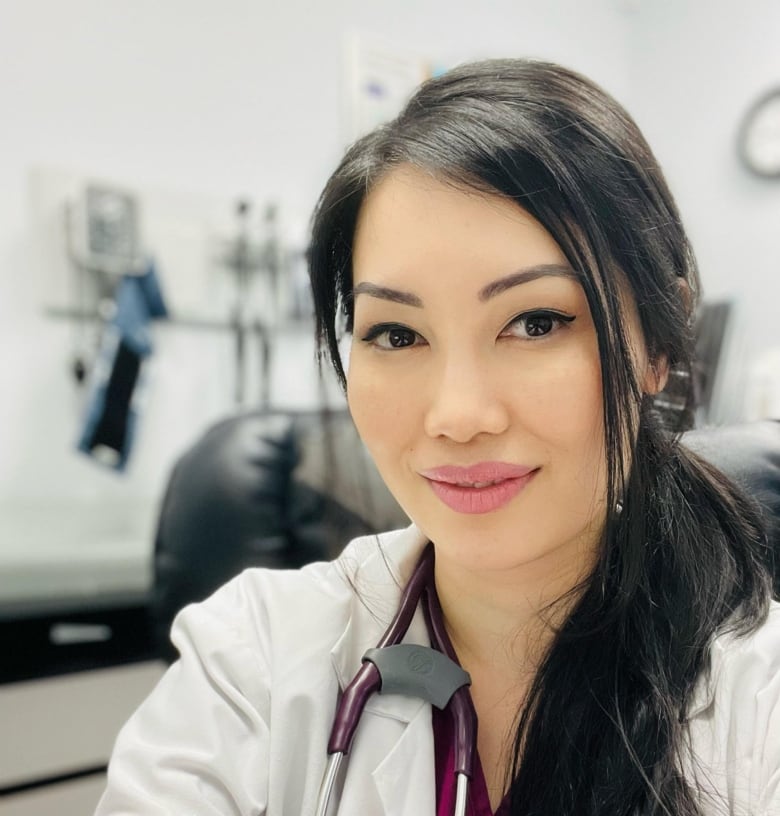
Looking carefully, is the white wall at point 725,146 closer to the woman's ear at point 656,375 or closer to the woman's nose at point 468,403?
the woman's ear at point 656,375

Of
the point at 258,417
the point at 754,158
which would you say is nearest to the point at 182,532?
the point at 258,417

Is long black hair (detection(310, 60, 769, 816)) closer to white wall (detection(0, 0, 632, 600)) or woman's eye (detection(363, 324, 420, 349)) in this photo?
woman's eye (detection(363, 324, 420, 349))

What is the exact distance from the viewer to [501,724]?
0.73 metres

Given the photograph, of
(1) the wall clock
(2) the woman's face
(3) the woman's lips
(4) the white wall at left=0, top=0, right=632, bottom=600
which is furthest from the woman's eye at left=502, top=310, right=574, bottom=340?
(1) the wall clock

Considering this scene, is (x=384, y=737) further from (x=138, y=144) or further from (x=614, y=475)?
(x=138, y=144)

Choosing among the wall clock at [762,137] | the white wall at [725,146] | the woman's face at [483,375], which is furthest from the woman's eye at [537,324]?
the wall clock at [762,137]

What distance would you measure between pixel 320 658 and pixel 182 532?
18.1 inches

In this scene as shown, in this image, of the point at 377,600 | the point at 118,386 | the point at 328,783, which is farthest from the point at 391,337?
the point at 118,386

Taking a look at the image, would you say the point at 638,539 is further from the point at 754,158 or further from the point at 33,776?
the point at 754,158

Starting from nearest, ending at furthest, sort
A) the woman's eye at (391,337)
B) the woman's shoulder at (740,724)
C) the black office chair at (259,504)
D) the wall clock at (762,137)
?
the woman's shoulder at (740,724)
the woman's eye at (391,337)
the black office chair at (259,504)
the wall clock at (762,137)

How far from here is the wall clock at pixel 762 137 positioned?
88.9 inches

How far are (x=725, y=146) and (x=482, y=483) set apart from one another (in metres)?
2.27

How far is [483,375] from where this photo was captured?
607 millimetres

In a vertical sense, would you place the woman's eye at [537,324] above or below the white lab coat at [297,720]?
above
